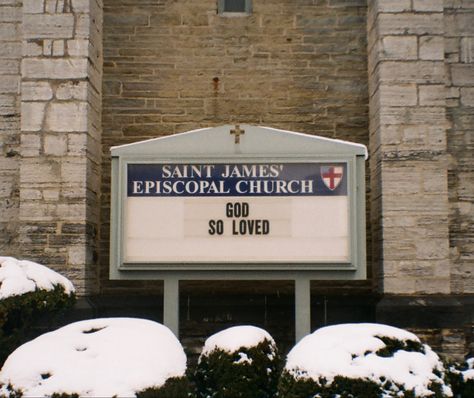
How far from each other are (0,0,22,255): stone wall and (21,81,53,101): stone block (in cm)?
Answer: 56

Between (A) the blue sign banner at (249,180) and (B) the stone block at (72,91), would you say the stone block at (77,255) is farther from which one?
(B) the stone block at (72,91)

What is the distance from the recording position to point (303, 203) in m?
6.87

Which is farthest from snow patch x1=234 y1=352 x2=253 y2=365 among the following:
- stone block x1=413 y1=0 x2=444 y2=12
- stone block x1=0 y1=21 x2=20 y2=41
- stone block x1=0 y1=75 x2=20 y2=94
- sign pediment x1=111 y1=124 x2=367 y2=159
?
stone block x1=0 y1=21 x2=20 y2=41

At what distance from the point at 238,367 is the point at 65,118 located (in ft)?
13.6

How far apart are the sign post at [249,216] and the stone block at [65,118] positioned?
1607 millimetres

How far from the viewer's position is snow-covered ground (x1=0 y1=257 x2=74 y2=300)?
628 centimetres

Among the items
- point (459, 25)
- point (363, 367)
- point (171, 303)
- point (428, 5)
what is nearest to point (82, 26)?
point (171, 303)

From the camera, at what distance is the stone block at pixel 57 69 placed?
27.3 feet

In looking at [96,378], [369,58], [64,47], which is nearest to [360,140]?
[369,58]

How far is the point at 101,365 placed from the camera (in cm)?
463

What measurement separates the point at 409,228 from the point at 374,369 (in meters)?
3.70

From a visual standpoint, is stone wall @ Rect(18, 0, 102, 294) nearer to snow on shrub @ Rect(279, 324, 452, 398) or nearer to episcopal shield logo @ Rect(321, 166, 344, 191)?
episcopal shield logo @ Rect(321, 166, 344, 191)

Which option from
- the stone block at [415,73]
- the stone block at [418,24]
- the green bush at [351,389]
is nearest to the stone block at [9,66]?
the stone block at [415,73]

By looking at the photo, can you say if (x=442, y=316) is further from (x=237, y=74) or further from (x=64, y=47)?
(x=64, y=47)
